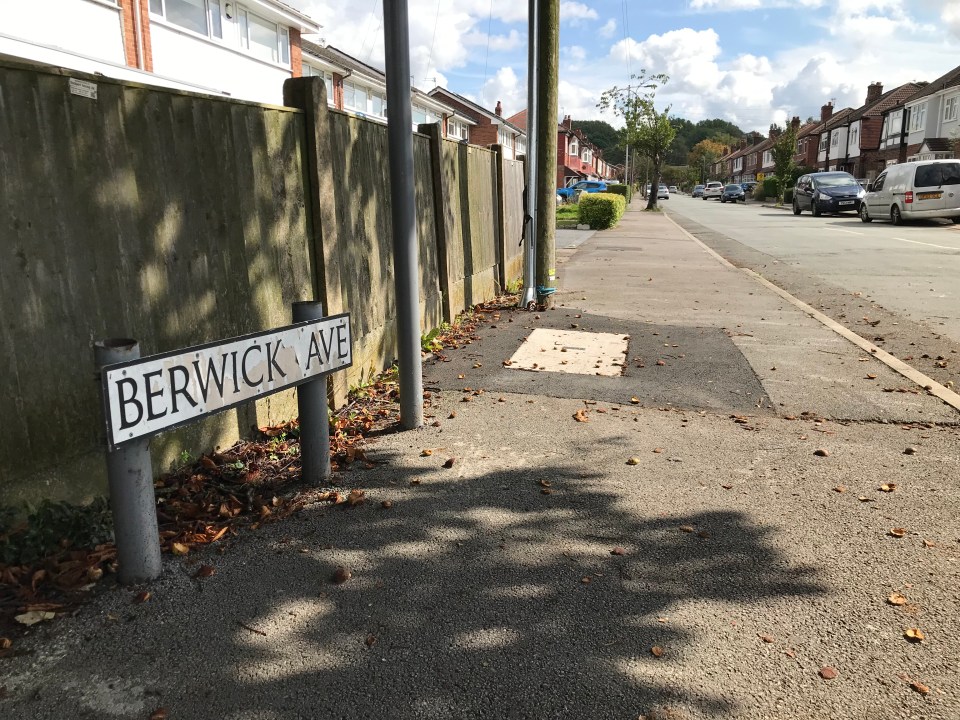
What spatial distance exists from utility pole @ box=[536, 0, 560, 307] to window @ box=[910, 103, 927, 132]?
58.2 m

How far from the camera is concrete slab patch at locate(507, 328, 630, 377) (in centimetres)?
623

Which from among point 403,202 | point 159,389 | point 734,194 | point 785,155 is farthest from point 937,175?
point 734,194

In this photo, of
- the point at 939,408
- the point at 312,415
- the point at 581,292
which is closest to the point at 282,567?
the point at 312,415

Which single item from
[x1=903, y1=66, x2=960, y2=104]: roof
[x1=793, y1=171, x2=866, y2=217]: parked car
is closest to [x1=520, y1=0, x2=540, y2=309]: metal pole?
[x1=793, y1=171, x2=866, y2=217]: parked car

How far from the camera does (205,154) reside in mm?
3734

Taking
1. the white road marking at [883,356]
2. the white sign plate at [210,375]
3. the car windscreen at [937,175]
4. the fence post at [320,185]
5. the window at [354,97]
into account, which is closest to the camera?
the white sign plate at [210,375]

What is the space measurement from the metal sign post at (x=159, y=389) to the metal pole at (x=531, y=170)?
5.68m

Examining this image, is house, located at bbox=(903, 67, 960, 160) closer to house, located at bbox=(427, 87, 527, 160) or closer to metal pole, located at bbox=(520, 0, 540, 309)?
house, located at bbox=(427, 87, 527, 160)

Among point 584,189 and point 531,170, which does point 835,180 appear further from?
point 584,189

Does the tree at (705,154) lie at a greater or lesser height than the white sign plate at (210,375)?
greater

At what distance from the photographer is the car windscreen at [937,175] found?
73.7 feet

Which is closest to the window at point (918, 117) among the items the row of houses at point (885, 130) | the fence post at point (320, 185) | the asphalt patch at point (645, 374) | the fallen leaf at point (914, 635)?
the row of houses at point (885, 130)

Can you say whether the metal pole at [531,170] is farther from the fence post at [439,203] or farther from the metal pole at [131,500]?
the metal pole at [131,500]

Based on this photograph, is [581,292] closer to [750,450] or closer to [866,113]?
[750,450]
